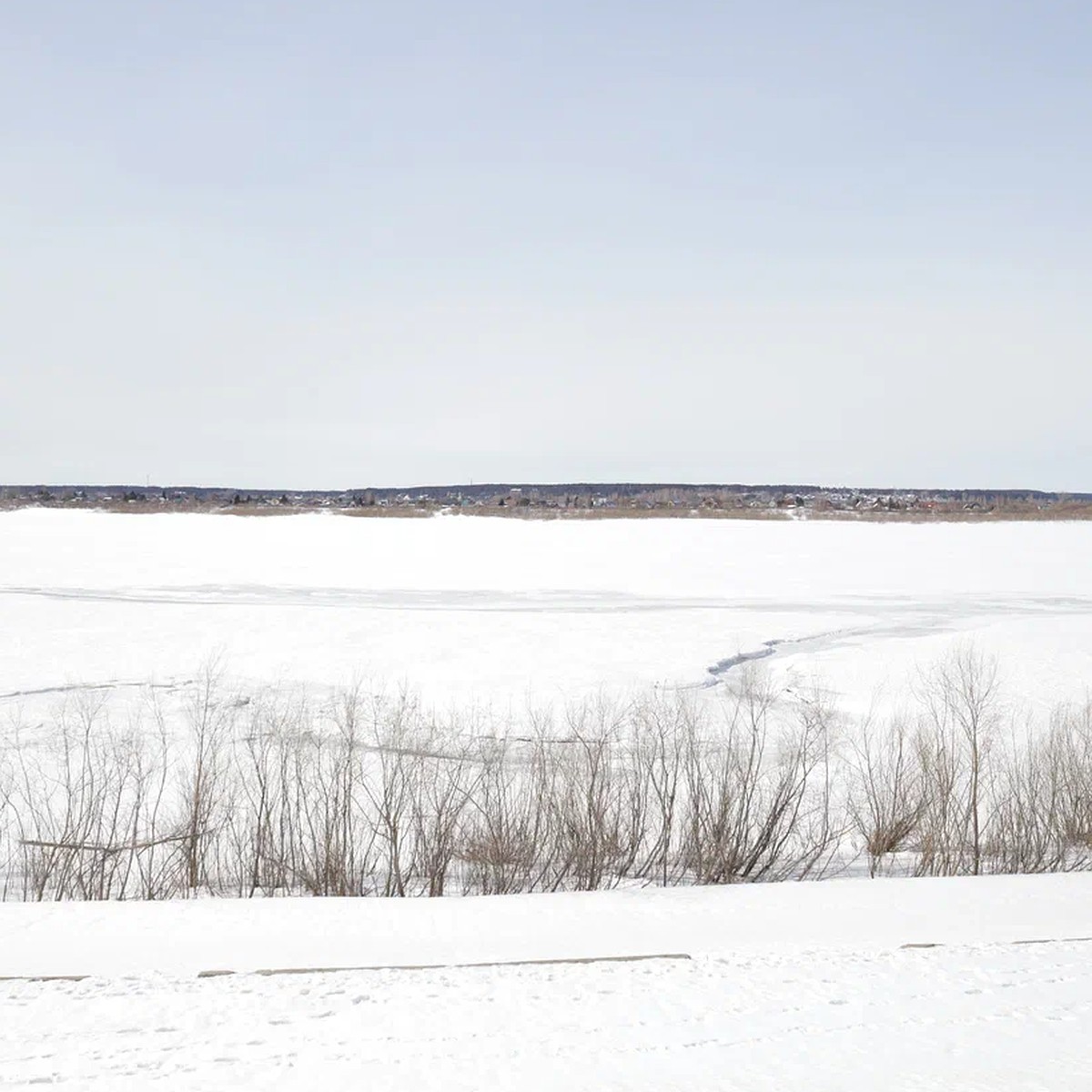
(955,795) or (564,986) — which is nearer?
(564,986)

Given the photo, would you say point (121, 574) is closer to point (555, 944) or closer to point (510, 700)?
point (510, 700)

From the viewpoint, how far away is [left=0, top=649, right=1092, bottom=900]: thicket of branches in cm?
827

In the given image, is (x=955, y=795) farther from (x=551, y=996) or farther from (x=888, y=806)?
(x=551, y=996)

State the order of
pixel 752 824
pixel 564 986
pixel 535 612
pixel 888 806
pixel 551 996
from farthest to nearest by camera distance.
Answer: pixel 535 612, pixel 888 806, pixel 752 824, pixel 564 986, pixel 551 996

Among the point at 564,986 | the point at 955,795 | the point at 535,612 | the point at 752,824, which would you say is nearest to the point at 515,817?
the point at 752,824

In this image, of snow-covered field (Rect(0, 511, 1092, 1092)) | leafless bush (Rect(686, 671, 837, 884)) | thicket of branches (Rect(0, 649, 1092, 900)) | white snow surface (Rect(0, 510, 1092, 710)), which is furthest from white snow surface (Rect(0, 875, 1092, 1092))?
white snow surface (Rect(0, 510, 1092, 710))

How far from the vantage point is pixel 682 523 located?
5962 cm

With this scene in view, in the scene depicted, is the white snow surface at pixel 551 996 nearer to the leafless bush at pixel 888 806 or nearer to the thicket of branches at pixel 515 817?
the thicket of branches at pixel 515 817

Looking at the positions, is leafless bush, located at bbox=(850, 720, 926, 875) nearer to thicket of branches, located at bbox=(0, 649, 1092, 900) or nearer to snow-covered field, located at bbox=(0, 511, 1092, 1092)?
thicket of branches, located at bbox=(0, 649, 1092, 900)

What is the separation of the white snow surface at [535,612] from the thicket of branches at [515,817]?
381 centimetres

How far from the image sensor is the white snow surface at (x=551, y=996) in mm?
4598

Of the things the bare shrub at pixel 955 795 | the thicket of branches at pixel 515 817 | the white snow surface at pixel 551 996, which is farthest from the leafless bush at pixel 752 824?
the white snow surface at pixel 551 996

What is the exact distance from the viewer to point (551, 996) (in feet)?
17.6

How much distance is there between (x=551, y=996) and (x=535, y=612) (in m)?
17.4
